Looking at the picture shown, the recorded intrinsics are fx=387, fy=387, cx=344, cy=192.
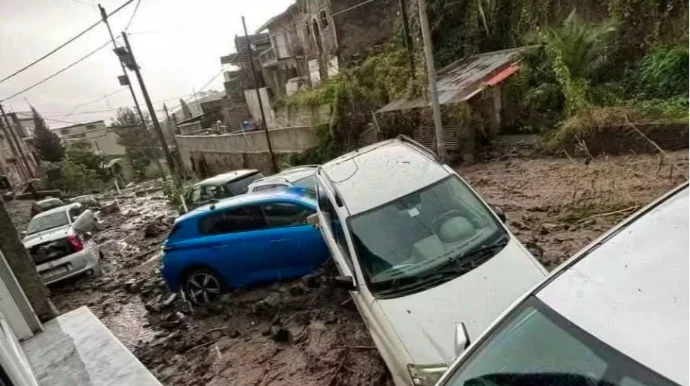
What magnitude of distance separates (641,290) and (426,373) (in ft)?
5.49

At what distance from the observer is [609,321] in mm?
1390

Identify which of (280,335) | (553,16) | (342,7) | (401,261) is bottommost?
(280,335)

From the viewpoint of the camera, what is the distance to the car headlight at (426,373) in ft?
8.77

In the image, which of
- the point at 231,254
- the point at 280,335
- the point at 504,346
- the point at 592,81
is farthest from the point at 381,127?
the point at 504,346

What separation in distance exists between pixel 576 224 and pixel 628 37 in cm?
665

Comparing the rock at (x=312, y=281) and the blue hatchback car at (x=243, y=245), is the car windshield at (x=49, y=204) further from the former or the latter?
the rock at (x=312, y=281)

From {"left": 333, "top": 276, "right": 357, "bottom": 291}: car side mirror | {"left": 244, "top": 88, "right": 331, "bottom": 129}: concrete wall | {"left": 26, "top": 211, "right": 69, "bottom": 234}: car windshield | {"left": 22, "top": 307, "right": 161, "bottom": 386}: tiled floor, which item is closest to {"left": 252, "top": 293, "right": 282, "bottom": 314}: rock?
{"left": 333, "top": 276, "right": 357, "bottom": 291}: car side mirror

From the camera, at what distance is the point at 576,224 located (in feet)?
19.4

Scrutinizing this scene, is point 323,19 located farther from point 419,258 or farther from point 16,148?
point 16,148

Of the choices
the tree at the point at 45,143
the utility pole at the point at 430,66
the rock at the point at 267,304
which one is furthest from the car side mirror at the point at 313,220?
the tree at the point at 45,143

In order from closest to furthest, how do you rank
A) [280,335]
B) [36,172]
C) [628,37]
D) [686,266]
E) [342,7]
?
1. [686,266]
2. [280,335]
3. [628,37]
4. [342,7]
5. [36,172]

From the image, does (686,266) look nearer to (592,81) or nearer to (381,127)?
(592,81)

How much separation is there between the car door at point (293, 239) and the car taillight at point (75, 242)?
19.0ft

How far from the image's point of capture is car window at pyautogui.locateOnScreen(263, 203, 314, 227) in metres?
6.04
